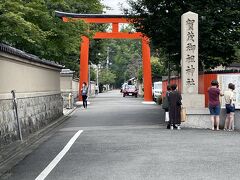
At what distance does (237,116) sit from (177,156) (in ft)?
25.9

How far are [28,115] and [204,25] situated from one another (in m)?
8.58

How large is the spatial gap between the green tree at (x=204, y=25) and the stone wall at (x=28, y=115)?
5849mm

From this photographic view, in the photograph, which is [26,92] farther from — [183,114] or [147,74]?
[147,74]

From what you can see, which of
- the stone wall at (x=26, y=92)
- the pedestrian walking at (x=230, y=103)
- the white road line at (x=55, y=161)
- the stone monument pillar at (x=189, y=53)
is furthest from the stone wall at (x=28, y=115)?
the pedestrian walking at (x=230, y=103)

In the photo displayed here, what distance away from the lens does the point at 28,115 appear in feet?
→ 51.7

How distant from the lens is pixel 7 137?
12508 mm

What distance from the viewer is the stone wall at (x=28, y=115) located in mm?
12430

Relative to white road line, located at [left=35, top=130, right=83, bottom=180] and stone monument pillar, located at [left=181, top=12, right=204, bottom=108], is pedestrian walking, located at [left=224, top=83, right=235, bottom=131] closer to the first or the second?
stone monument pillar, located at [left=181, top=12, right=204, bottom=108]

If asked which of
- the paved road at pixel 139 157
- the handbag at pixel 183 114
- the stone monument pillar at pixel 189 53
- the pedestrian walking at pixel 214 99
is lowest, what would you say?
the paved road at pixel 139 157

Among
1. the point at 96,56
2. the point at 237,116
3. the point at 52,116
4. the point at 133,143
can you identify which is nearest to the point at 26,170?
the point at 133,143

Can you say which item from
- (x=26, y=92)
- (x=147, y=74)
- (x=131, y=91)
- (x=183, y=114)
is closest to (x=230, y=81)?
(x=183, y=114)

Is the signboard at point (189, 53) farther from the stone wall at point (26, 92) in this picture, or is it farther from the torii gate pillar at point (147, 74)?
the torii gate pillar at point (147, 74)

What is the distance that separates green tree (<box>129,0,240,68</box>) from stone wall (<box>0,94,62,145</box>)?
19.2 feet

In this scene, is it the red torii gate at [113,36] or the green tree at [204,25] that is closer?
the green tree at [204,25]
